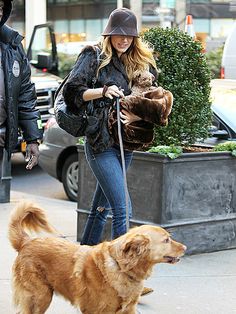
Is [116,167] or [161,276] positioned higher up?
[116,167]

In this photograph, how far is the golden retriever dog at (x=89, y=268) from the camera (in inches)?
162

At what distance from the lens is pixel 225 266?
618cm

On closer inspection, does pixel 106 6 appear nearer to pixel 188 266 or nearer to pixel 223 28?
pixel 223 28

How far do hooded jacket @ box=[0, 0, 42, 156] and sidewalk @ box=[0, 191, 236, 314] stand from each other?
113 centimetres

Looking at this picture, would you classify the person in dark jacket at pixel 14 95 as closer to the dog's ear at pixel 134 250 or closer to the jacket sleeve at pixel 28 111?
the jacket sleeve at pixel 28 111

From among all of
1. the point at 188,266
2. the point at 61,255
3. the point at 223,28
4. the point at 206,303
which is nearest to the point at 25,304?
the point at 61,255

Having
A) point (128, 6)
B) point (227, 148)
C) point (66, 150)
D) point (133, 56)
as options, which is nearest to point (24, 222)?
point (133, 56)

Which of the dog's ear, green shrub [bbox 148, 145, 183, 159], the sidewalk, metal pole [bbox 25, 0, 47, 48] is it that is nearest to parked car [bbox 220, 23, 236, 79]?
the sidewalk

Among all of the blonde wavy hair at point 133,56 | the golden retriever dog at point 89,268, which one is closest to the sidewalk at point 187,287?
the golden retriever dog at point 89,268

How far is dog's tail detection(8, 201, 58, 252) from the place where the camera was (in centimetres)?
450

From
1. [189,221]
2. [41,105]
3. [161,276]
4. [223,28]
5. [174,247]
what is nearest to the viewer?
[174,247]

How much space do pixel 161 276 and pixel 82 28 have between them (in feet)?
112

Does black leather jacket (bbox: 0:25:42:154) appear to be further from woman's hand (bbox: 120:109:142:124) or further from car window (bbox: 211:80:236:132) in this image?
car window (bbox: 211:80:236:132)

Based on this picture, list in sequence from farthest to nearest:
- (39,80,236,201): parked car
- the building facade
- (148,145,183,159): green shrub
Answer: the building facade
(39,80,236,201): parked car
(148,145,183,159): green shrub
